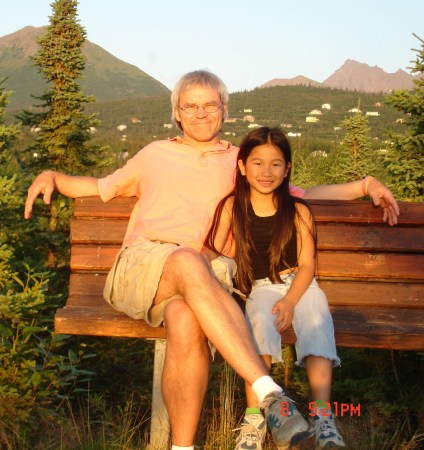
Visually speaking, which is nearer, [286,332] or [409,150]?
[286,332]

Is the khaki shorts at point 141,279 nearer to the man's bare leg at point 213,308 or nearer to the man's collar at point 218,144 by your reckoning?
the man's bare leg at point 213,308

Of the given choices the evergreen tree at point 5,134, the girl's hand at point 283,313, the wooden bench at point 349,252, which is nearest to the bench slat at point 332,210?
the wooden bench at point 349,252

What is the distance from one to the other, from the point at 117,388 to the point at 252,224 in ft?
14.5

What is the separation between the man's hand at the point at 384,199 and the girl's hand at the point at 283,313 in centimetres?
91

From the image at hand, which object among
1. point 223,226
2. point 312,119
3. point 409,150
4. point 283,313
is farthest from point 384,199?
point 312,119

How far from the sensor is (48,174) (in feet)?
12.2

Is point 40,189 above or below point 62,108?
below

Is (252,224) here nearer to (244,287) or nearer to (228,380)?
(244,287)

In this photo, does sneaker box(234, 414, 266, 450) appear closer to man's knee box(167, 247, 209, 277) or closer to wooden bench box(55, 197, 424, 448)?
man's knee box(167, 247, 209, 277)

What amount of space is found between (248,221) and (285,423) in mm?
1292

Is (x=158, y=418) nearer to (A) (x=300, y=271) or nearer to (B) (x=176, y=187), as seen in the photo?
(A) (x=300, y=271)

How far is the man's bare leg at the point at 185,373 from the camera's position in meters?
2.83

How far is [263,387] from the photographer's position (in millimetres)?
2715

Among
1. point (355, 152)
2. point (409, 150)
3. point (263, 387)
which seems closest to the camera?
point (263, 387)
